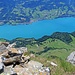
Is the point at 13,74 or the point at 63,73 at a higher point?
the point at 13,74

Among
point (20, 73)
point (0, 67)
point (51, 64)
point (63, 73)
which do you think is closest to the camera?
point (0, 67)

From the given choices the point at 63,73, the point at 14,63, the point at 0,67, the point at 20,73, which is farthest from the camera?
the point at 63,73

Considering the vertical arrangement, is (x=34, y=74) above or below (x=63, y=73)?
above

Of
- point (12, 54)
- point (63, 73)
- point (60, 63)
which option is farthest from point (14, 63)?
point (60, 63)

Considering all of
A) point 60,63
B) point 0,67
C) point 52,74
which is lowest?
point 60,63

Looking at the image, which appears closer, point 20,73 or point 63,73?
point 20,73

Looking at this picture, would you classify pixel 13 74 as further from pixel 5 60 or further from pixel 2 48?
pixel 2 48

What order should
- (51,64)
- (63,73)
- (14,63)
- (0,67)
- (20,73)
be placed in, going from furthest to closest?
1. (51,64)
2. (63,73)
3. (14,63)
4. (20,73)
5. (0,67)

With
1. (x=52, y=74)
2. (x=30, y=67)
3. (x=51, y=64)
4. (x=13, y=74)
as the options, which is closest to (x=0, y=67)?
(x=13, y=74)

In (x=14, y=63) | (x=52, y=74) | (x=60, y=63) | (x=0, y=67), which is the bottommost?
(x=60, y=63)

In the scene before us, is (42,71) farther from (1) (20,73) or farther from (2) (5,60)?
(2) (5,60)
